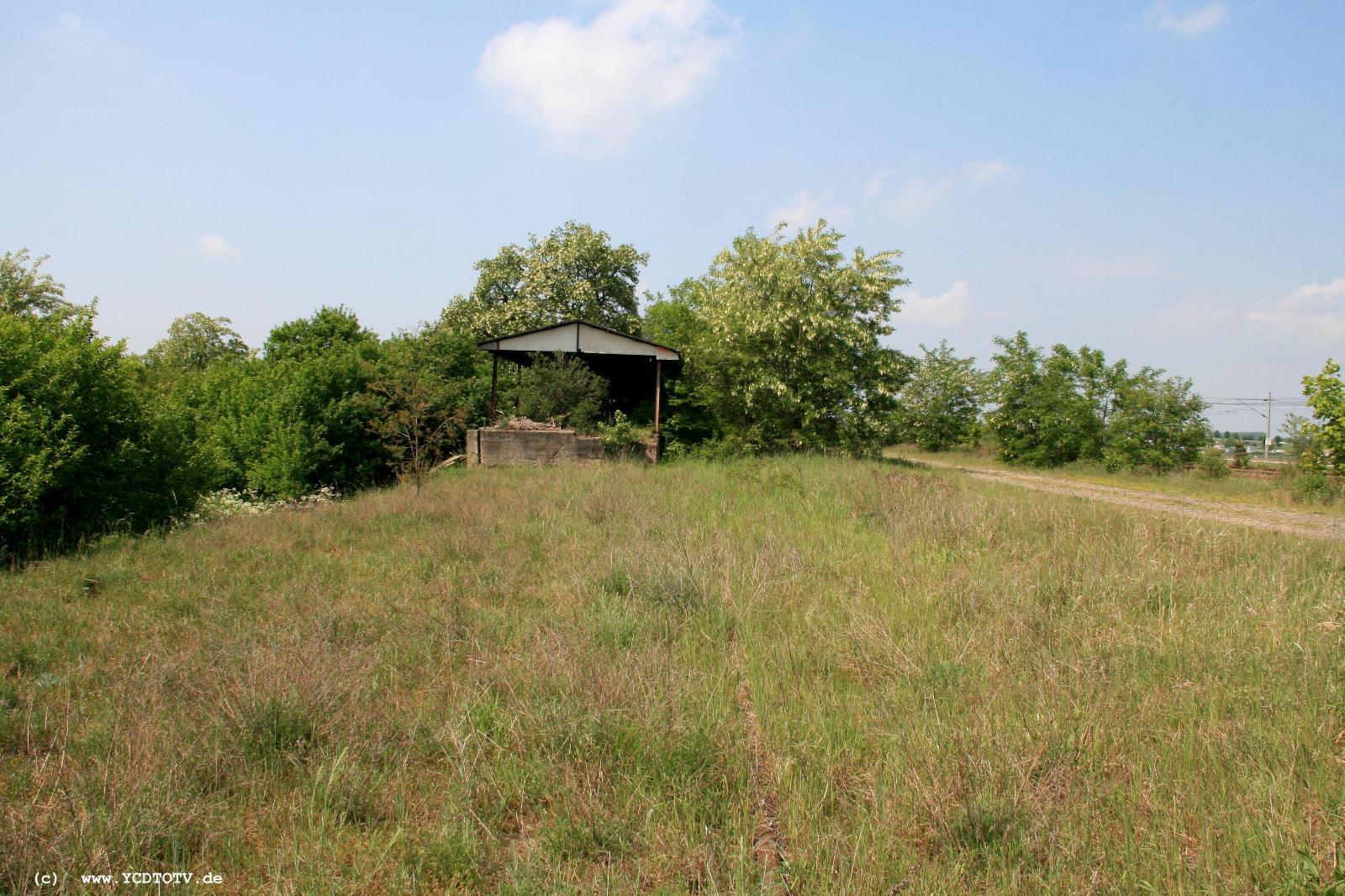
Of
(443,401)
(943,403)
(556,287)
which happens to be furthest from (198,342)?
(943,403)

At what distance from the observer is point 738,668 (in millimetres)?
4105

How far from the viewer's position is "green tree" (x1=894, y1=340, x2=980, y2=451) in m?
37.8

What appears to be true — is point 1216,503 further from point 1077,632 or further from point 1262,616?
point 1077,632

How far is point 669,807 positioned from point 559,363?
16.7 meters

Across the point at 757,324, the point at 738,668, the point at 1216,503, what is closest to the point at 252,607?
the point at 738,668

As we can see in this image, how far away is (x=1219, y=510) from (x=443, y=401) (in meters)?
17.5

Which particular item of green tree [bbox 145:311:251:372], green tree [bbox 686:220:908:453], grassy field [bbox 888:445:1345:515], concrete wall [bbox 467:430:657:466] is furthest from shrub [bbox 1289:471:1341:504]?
green tree [bbox 145:311:251:372]

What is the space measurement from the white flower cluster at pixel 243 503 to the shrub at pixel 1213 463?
79.1 ft

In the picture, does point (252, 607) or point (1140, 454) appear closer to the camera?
point (252, 607)

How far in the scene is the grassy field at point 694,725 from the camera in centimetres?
249

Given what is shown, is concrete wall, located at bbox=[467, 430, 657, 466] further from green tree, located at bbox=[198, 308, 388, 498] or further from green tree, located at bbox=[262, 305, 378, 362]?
green tree, located at bbox=[262, 305, 378, 362]

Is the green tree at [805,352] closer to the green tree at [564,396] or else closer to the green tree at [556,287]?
Answer: the green tree at [564,396]

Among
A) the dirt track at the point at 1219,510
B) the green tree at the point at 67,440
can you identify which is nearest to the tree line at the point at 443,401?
the green tree at the point at 67,440

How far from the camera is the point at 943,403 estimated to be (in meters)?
38.6
